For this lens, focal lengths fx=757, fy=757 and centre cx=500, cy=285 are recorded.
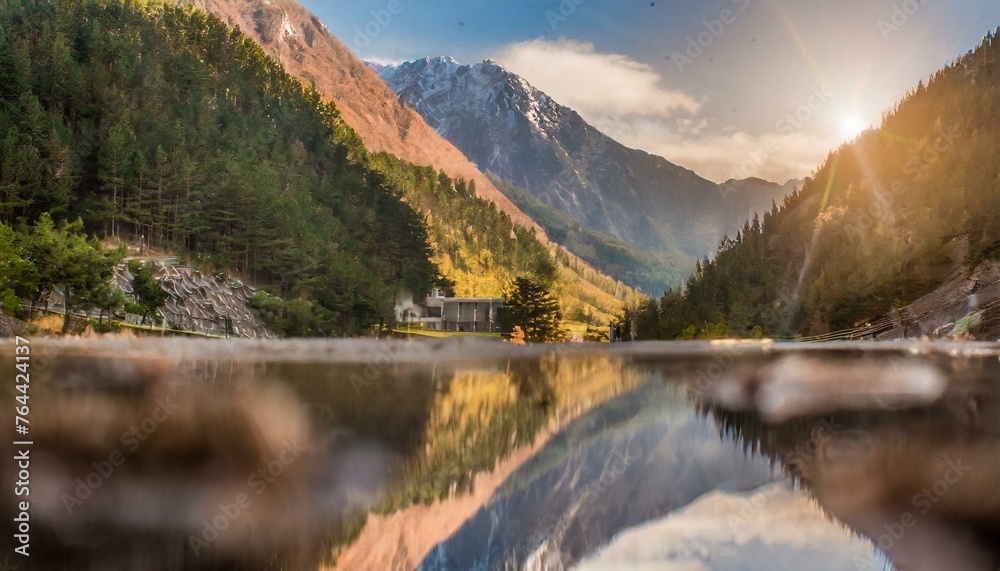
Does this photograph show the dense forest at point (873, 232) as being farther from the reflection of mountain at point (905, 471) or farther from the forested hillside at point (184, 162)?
the reflection of mountain at point (905, 471)

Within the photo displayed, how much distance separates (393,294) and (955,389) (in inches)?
2434

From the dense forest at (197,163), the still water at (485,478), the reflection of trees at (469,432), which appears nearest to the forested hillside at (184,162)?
the dense forest at (197,163)

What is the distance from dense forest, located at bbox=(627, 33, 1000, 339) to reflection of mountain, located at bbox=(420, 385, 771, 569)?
66.1 metres

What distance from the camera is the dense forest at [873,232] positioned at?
7225 centimetres

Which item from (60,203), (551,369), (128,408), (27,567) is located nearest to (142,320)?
(60,203)

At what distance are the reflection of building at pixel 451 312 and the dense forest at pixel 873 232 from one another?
53.5 ft

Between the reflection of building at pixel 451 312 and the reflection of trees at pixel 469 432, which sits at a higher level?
the reflection of building at pixel 451 312

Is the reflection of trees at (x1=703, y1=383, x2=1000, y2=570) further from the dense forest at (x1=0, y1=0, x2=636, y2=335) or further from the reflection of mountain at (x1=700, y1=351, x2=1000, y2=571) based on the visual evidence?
the dense forest at (x1=0, y1=0, x2=636, y2=335)

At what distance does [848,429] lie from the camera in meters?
9.03

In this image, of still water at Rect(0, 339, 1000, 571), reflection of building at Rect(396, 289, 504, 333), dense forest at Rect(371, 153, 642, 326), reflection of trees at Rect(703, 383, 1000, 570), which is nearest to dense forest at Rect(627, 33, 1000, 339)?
reflection of building at Rect(396, 289, 504, 333)

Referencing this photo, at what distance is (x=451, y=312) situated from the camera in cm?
8444

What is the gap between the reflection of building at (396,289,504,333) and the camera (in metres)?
77.2

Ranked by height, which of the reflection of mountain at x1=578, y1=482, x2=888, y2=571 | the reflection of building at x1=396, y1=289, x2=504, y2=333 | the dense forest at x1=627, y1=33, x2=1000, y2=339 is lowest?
the reflection of mountain at x1=578, y1=482, x2=888, y2=571

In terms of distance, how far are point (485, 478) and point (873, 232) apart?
313ft
